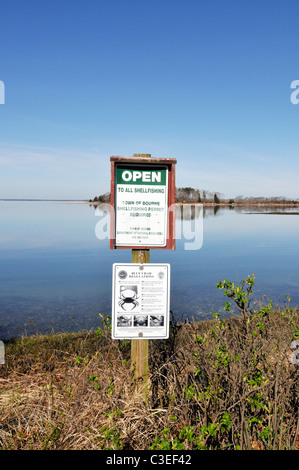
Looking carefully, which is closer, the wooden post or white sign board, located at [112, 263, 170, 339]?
white sign board, located at [112, 263, 170, 339]

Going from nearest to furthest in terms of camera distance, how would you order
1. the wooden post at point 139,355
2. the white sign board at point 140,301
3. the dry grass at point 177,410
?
1. the dry grass at point 177,410
2. the white sign board at point 140,301
3. the wooden post at point 139,355

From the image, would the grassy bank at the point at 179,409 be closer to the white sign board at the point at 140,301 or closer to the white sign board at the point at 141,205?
the white sign board at the point at 140,301

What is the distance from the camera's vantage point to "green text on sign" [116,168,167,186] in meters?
4.17

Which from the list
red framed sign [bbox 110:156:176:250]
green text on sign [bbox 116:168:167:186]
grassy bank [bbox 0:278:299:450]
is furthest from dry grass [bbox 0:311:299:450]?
green text on sign [bbox 116:168:167:186]

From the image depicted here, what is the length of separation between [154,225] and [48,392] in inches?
91.0

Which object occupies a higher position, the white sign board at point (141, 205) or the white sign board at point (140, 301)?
the white sign board at point (141, 205)

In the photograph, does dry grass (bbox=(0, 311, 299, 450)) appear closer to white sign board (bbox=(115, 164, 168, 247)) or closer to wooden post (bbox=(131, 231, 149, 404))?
wooden post (bbox=(131, 231, 149, 404))

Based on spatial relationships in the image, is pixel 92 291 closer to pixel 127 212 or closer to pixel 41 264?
pixel 41 264

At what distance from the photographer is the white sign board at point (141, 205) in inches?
163

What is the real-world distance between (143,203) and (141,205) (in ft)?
0.10

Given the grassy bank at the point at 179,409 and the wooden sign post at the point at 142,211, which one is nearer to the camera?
the grassy bank at the point at 179,409

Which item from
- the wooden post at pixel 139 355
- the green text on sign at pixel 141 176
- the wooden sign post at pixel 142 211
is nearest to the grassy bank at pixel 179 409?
the wooden post at pixel 139 355

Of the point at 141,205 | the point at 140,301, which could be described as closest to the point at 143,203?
the point at 141,205
